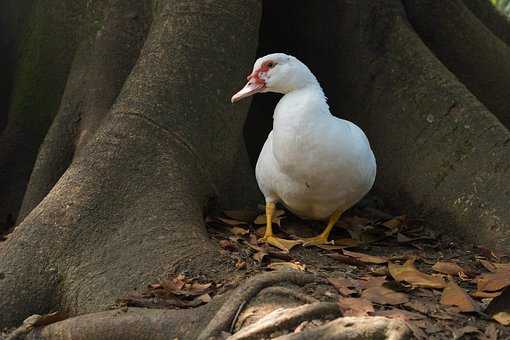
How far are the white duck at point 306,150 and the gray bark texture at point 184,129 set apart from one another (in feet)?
1.38

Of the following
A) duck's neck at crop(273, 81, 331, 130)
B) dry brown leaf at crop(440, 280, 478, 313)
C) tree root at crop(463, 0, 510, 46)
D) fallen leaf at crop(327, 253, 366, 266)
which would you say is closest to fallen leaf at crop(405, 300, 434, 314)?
dry brown leaf at crop(440, 280, 478, 313)

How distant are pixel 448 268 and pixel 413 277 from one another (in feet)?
1.33

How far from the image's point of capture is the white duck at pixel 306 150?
14.8 feet

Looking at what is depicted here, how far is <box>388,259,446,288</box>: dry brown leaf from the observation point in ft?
13.2

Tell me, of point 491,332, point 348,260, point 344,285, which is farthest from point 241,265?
point 491,332

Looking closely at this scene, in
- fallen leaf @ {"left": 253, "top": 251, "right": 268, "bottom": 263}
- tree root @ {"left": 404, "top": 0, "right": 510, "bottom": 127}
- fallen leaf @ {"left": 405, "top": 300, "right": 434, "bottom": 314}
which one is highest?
tree root @ {"left": 404, "top": 0, "right": 510, "bottom": 127}

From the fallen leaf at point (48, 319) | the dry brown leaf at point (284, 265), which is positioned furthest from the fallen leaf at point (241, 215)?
the fallen leaf at point (48, 319)

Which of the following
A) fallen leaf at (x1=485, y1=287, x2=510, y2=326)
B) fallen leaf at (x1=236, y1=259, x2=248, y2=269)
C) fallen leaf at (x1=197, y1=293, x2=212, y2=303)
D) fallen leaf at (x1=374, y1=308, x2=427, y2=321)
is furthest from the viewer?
fallen leaf at (x1=236, y1=259, x2=248, y2=269)

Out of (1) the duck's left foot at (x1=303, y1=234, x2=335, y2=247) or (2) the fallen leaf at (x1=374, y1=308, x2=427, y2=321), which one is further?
(1) the duck's left foot at (x1=303, y1=234, x2=335, y2=247)

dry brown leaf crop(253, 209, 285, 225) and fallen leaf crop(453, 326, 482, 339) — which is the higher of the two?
fallen leaf crop(453, 326, 482, 339)

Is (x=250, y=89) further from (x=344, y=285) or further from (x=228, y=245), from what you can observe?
(x=344, y=285)

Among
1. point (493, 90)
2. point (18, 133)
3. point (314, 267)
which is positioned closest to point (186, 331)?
point (314, 267)

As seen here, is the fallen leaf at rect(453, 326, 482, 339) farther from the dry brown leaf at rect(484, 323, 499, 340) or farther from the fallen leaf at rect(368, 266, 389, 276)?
the fallen leaf at rect(368, 266, 389, 276)

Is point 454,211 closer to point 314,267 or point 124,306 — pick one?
point 314,267
